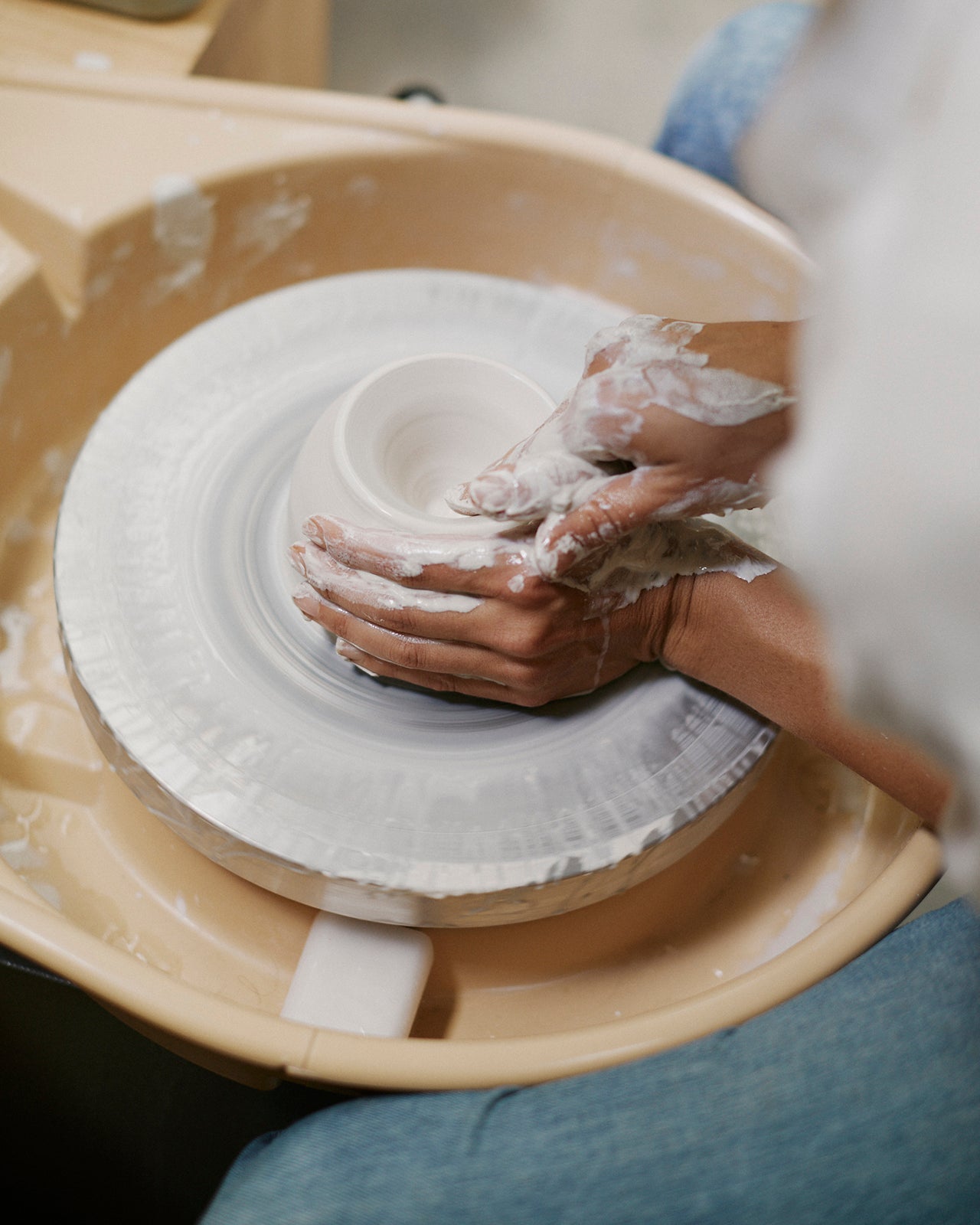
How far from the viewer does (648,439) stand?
746 millimetres

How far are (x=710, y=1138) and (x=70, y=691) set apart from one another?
2.80 ft

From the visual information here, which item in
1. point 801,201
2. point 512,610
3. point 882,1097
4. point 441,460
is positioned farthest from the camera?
point 441,460

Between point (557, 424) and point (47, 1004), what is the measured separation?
0.74m

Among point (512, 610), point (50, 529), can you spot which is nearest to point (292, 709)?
point (512, 610)

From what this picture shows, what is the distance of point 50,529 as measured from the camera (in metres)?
1.28

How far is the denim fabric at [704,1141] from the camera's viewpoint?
0.68 meters

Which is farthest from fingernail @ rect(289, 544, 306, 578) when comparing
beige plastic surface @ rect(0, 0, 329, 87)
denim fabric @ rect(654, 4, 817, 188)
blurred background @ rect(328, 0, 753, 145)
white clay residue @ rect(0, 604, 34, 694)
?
blurred background @ rect(328, 0, 753, 145)

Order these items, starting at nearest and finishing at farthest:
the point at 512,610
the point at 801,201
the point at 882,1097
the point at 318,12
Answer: the point at 801,201
the point at 882,1097
the point at 512,610
the point at 318,12

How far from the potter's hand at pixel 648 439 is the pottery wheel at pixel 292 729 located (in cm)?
22

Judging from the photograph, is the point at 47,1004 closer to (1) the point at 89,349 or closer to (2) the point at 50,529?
(2) the point at 50,529

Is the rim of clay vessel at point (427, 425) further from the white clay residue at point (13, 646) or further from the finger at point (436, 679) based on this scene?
the white clay residue at point (13, 646)

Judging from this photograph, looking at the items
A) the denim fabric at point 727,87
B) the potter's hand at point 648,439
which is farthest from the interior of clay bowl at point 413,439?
the denim fabric at point 727,87

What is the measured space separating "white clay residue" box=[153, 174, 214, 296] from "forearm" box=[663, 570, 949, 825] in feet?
2.89

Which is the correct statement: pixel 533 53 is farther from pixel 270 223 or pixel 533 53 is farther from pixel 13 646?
pixel 13 646
